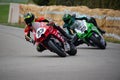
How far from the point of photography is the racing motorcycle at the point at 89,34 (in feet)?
66.3

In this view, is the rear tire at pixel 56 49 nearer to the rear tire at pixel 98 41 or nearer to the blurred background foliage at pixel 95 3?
the rear tire at pixel 98 41

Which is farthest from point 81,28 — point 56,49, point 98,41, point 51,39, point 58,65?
point 58,65

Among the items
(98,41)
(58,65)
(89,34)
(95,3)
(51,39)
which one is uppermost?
(51,39)

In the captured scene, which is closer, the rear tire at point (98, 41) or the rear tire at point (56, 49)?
the rear tire at point (56, 49)

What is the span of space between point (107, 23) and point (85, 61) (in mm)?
10451

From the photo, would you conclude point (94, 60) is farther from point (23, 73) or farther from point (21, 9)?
point (21, 9)

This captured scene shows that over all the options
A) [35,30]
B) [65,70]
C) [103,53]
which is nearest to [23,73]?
[65,70]

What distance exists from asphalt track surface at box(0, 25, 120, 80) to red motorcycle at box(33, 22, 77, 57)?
0.28 m

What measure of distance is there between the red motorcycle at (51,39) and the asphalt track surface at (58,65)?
0.93 feet

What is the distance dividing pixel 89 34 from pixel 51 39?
3159 millimetres

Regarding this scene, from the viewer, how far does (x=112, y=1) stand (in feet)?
116

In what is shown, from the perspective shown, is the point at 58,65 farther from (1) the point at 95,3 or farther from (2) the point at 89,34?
(1) the point at 95,3

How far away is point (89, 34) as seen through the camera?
802 inches

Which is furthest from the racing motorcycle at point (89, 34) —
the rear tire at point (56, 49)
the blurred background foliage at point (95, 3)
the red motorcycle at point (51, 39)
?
the blurred background foliage at point (95, 3)
